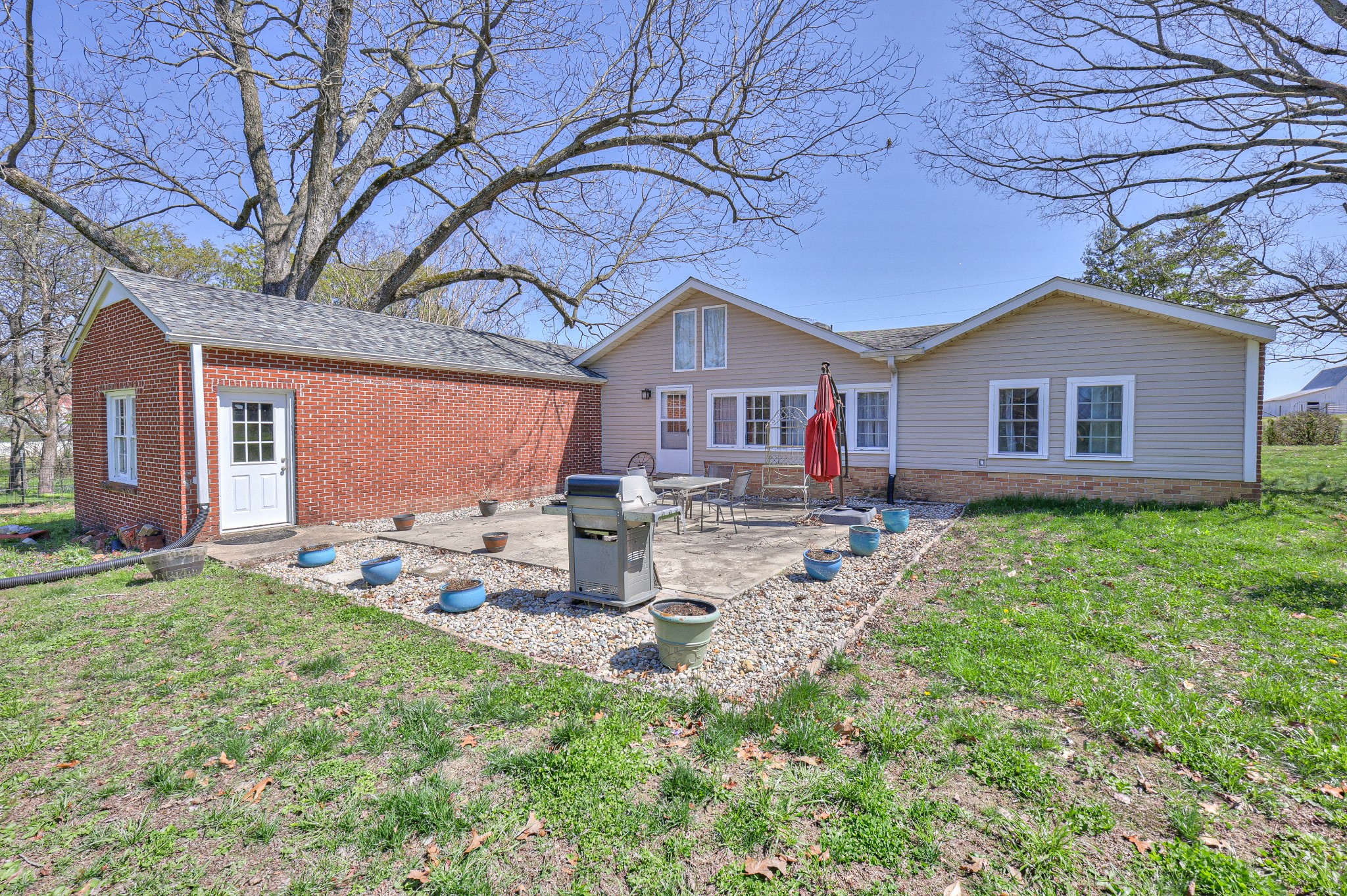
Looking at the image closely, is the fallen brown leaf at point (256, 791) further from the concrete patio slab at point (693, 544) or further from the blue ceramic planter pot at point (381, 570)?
the concrete patio slab at point (693, 544)

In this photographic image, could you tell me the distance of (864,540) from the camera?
7094 millimetres

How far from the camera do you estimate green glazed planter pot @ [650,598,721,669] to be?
13.0ft

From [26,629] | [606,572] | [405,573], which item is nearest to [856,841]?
[606,572]

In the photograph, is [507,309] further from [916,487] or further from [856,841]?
[856,841]

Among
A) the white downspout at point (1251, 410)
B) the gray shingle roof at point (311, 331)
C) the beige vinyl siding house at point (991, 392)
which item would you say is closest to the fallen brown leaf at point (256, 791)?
the gray shingle roof at point (311, 331)

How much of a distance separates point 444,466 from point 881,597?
28.7ft

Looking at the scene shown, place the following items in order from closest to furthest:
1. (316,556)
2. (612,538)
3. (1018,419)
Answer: (612,538), (316,556), (1018,419)

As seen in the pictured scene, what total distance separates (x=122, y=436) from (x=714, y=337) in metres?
11.2

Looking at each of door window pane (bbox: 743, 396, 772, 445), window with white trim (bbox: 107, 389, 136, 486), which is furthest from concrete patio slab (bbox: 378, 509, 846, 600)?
window with white trim (bbox: 107, 389, 136, 486)

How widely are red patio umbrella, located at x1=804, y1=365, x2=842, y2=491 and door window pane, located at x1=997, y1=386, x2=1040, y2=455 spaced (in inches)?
162

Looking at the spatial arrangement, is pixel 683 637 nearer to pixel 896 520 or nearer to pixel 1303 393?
pixel 896 520

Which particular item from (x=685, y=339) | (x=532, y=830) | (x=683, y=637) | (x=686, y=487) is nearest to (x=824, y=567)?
(x=683, y=637)

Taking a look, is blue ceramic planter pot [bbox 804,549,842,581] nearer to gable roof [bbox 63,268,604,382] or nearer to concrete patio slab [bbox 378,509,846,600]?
concrete patio slab [bbox 378,509,846,600]

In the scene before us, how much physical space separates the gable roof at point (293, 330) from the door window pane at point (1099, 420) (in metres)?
10.6
